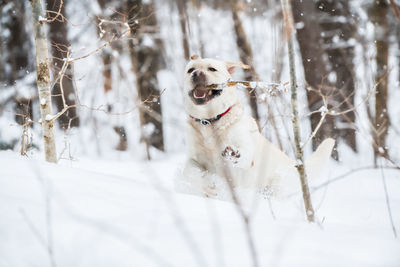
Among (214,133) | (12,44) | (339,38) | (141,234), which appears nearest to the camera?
(141,234)

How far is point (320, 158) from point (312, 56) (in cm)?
325

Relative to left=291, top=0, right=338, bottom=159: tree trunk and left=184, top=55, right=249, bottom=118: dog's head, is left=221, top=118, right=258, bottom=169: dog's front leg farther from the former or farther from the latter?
left=291, top=0, right=338, bottom=159: tree trunk

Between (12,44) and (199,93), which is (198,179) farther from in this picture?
(12,44)

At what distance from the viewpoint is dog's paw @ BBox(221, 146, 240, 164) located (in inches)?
121

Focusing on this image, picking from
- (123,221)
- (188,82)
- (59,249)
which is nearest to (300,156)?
(123,221)

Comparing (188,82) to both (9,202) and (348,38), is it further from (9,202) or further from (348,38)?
(348,38)

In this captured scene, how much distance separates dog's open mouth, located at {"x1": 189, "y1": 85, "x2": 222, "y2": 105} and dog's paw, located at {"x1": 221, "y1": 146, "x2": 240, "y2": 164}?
1.75 ft

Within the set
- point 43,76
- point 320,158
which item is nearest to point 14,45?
point 43,76

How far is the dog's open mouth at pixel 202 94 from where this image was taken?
308cm

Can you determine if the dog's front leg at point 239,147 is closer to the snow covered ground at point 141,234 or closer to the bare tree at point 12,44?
the snow covered ground at point 141,234

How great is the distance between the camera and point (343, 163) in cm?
639

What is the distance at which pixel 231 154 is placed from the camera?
3076mm

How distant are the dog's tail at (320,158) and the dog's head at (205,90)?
3.92 feet

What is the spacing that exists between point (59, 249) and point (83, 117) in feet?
27.4
